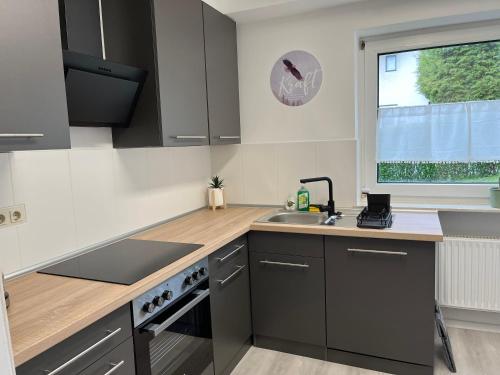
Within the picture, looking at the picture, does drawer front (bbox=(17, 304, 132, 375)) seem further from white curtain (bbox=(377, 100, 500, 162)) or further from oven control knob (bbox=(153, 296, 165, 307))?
white curtain (bbox=(377, 100, 500, 162))

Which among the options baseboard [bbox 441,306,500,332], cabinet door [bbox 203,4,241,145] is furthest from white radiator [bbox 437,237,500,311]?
cabinet door [bbox 203,4,241,145]

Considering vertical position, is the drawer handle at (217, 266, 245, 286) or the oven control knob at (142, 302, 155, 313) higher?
the oven control knob at (142, 302, 155, 313)

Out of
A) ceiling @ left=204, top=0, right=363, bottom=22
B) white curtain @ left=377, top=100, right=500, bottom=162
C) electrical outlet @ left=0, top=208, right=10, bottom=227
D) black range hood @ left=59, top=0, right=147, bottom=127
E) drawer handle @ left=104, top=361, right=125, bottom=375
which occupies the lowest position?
drawer handle @ left=104, top=361, right=125, bottom=375

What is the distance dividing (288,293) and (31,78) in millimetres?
1702

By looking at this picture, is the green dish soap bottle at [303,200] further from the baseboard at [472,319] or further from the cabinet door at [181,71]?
the baseboard at [472,319]

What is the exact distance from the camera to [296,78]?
266 cm

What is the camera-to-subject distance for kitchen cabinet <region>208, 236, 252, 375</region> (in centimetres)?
192

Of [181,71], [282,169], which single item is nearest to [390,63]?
[282,169]

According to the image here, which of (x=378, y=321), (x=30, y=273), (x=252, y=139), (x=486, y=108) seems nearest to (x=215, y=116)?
(x=252, y=139)

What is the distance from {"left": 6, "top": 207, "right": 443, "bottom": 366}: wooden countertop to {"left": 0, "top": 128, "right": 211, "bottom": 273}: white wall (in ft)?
0.44

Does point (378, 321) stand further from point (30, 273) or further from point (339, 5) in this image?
point (339, 5)

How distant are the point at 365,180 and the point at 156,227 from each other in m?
1.54

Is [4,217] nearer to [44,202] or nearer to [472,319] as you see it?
[44,202]

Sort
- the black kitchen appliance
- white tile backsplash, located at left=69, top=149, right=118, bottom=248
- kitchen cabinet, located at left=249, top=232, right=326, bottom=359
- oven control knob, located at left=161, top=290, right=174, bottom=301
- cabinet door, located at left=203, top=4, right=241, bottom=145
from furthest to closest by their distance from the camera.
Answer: cabinet door, located at left=203, top=4, right=241, bottom=145
kitchen cabinet, located at left=249, top=232, right=326, bottom=359
the black kitchen appliance
white tile backsplash, located at left=69, top=149, right=118, bottom=248
oven control knob, located at left=161, top=290, right=174, bottom=301
